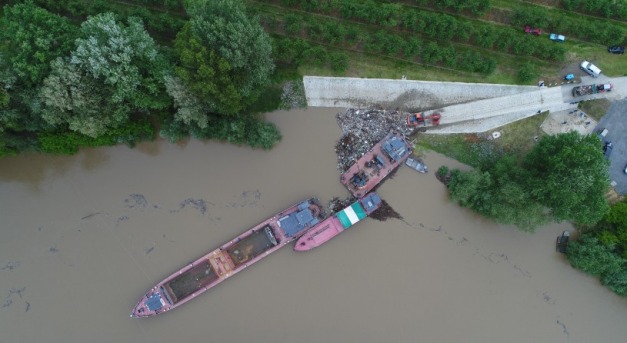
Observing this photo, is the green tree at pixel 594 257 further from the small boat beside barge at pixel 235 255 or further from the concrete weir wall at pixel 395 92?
the small boat beside barge at pixel 235 255

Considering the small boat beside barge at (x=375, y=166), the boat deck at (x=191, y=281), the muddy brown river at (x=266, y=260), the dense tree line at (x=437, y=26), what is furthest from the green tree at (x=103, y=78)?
the small boat beside barge at (x=375, y=166)

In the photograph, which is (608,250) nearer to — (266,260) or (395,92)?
(395,92)

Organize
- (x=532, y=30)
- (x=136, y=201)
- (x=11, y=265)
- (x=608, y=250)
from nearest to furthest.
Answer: (x=608, y=250) → (x=11, y=265) → (x=136, y=201) → (x=532, y=30)

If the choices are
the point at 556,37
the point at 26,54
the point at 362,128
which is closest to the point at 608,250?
the point at 556,37

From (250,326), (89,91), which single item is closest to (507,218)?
(250,326)

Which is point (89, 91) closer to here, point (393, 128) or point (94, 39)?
point (94, 39)

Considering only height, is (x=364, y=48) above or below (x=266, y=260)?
above

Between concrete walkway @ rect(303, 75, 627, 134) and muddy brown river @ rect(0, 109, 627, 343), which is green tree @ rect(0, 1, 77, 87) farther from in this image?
concrete walkway @ rect(303, 75, 627, 134)

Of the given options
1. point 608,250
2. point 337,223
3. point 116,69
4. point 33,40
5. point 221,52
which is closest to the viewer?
point 221,52

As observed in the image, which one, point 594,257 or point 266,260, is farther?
point 266,260
